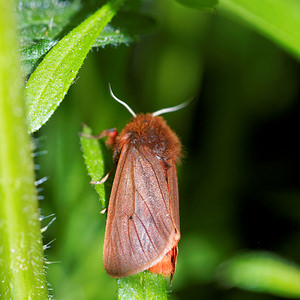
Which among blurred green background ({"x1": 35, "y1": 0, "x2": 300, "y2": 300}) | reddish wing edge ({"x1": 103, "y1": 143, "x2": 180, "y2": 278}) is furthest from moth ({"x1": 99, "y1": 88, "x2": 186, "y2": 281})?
blurred green background ({"x1": 35, "y1": 0, "x2": 300, "y2": 300})

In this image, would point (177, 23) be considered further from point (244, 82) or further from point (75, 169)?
point (75, 169)

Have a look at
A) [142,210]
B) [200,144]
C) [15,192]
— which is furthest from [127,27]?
[200,144]

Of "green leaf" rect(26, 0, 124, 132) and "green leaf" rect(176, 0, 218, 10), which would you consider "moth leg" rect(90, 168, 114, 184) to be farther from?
"green leaf" rect(176, 0, 218, 10)

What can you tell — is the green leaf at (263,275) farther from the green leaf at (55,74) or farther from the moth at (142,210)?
the green leaf at (55,74)

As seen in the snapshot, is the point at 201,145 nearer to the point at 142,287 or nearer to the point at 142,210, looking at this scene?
the point at 142,210

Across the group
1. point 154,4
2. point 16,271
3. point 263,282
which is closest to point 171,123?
point 154,4

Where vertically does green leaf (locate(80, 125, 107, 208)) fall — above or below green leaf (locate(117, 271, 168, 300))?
above

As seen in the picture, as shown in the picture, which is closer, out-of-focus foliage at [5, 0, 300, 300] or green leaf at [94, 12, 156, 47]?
green leaf at [94, 12, 156, 47]

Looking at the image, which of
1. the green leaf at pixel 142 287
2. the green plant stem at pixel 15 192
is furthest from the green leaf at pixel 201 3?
the green leaf at pixel 142 287
